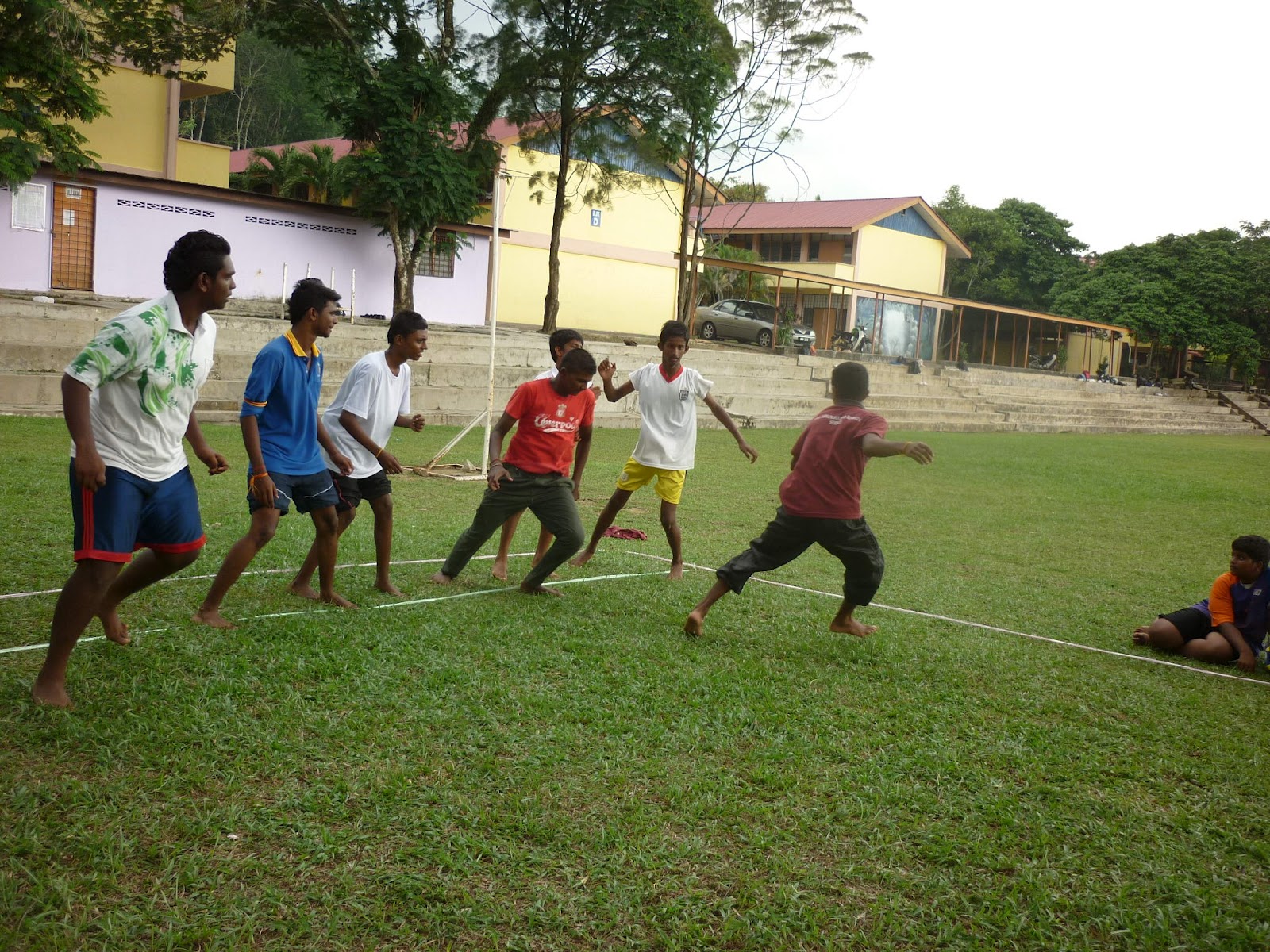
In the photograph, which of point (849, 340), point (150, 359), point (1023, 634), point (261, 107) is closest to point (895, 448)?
point (1023, 634)

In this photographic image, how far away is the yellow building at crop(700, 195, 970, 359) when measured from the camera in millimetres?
42875

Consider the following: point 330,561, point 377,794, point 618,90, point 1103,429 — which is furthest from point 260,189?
point 377,794

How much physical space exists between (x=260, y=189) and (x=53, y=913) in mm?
35319

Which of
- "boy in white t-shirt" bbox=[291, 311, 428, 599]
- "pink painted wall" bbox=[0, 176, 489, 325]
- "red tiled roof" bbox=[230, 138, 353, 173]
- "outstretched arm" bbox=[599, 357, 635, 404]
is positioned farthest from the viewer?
"red tiled roof" bbox=[230, 138, 353, 173]

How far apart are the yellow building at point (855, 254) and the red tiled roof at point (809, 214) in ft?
0.14

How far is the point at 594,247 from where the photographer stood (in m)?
33.7

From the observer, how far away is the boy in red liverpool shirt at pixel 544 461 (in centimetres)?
618

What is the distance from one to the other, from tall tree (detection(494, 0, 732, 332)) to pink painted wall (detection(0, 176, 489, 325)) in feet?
13.5

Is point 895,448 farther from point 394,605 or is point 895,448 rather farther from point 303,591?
point 303,591

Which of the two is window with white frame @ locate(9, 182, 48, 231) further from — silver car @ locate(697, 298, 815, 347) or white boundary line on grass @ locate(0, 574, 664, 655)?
silver car @ locate(697, 298, 815, 347)

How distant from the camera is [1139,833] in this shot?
3578 millimetres

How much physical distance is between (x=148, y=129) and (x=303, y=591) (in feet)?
69.2

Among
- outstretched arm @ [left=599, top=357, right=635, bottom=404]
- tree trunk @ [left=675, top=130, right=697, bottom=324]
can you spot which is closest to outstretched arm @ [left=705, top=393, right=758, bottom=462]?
outstretched arm @ [left=599, top=357, right=635, bottom=404]

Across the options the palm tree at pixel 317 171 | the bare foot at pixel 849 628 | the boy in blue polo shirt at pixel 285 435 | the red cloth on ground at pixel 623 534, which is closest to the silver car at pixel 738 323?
the palm tree at pixel 317 171
